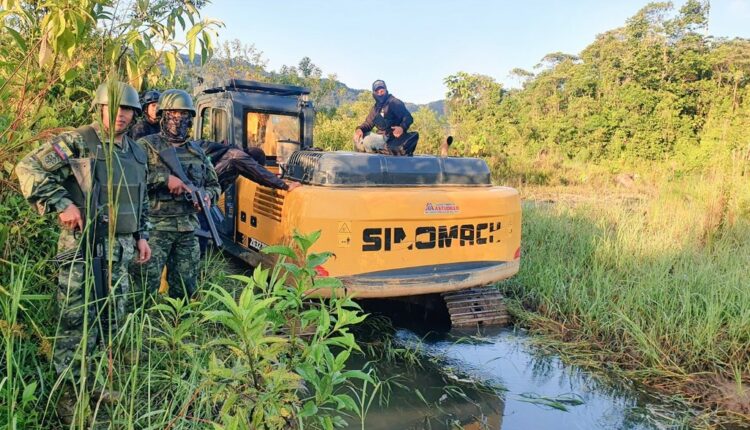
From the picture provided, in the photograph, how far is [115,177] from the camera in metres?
2.60

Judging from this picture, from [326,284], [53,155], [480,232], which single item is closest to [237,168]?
[53,155]

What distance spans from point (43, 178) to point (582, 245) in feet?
15.9

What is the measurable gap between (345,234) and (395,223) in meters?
0.38

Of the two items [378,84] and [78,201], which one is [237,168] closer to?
[78,201]

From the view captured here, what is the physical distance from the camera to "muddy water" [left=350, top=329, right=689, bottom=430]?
291 centimetres

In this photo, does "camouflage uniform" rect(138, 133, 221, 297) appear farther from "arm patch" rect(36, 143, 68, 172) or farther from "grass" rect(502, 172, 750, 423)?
"grass" rect(502, 172, 750, 423)

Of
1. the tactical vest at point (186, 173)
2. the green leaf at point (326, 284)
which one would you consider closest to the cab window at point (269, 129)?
the tactical vest at point (186, 173)

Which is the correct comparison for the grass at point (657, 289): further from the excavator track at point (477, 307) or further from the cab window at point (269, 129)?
the cab window at point (269, 129)

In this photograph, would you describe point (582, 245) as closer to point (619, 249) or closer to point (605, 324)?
point (619, 249)

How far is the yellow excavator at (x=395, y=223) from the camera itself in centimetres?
340

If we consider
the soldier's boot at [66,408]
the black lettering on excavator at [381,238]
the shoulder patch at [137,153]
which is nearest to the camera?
the soldier's boot at [66,408]

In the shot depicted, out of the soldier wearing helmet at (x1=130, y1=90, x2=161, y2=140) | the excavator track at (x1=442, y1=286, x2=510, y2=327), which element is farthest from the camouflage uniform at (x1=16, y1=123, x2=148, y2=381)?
the excavator track at (x1=442, y1=286, x2=510, y2=327)

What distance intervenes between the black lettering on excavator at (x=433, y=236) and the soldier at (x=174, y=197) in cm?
109

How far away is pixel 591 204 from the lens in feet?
25.0
